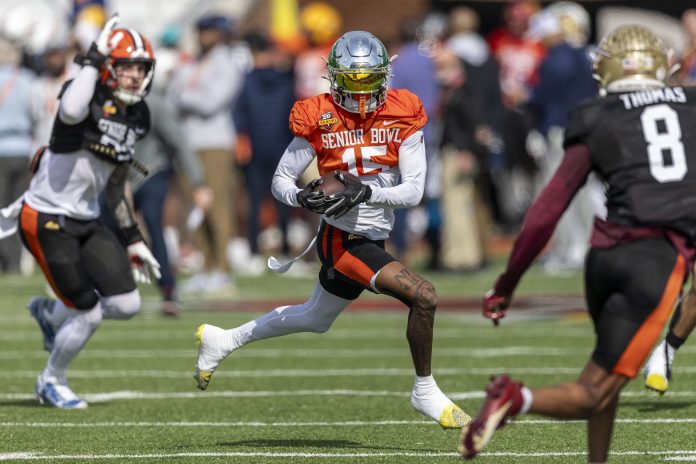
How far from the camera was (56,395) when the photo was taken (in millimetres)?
8344

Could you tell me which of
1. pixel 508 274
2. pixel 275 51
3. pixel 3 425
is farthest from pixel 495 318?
pixel 275 51

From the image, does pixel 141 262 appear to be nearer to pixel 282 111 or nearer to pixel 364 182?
pixel 364 182

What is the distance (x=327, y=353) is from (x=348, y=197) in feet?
13.3

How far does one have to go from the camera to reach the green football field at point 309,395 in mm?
6898

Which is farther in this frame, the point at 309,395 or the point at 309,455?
the point at 309,395

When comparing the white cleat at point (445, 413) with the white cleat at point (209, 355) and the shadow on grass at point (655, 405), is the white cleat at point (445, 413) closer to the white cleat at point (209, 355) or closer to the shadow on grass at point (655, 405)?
the white cleat at point (209, 355)

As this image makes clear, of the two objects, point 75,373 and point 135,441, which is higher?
point 135,441

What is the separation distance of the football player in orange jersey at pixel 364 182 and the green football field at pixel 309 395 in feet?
1.70

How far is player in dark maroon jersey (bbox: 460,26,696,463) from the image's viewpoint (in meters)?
5.39

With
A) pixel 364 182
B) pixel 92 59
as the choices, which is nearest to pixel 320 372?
pixel 92 59

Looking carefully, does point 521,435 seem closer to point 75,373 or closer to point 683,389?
point 683,389

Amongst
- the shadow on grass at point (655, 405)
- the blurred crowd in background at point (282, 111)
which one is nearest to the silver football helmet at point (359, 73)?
the shadow on grass at point (655, 405)

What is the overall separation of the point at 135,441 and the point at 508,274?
221 centimetres

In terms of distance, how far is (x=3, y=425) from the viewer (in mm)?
7750
